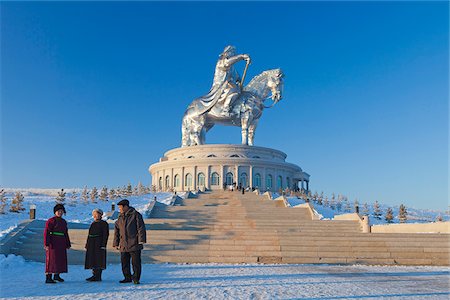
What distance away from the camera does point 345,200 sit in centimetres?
3909

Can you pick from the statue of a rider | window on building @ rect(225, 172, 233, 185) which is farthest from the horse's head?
window on building @ rect(225, 172, 233, 185)

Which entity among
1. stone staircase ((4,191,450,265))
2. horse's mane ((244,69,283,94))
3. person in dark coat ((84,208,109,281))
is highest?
horse's mane ((244,69,283,94))

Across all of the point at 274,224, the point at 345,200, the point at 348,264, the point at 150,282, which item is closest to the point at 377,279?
the point at 348,264

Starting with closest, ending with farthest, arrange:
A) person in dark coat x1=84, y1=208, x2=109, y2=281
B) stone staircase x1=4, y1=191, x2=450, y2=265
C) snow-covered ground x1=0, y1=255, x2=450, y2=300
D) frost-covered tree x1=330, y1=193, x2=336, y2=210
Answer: snow-covered ground x1=0, y1=255, x2=450, y2=300
person in dark coat x1=84, y1=208, x2=109, y2=281
stone staircase x1=4, y1=191, x2=450, y2=265
frost-covered tree x1=330, y1=193, x2=336, y2=210

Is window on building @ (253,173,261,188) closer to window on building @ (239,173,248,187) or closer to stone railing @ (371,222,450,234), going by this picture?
window on building @ (239,173,248,187)

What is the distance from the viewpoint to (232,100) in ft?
133

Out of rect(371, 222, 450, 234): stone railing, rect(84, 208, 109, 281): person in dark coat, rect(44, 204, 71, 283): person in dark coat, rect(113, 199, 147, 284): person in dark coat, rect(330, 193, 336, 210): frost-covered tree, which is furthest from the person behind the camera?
rect(330, 193, 336, 210): frost-covered tree

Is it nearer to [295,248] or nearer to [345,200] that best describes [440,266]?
[295,248]

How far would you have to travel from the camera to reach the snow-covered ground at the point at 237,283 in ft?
22.1

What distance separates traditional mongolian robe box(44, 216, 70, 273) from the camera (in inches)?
313

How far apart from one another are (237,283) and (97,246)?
296cm

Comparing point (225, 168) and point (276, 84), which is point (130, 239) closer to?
point (225, 168)

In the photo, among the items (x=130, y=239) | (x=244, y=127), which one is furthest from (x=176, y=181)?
(x=130, y=239)

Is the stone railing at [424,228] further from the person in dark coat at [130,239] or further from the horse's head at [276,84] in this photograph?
the horse's head at [276,84]
